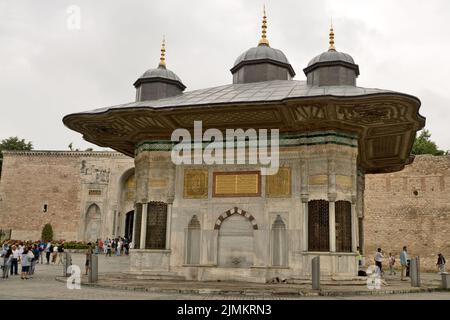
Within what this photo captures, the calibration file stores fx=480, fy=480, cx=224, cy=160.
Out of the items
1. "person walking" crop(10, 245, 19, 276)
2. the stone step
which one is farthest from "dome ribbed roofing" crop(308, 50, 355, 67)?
"person walking" crop(10, 245, 19, 276)

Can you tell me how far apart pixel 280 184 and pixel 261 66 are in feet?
18.5

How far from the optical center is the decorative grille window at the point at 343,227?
515 inches

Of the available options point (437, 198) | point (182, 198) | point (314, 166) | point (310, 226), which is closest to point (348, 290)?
point (310, 226)

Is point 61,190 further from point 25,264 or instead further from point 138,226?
point 138,226

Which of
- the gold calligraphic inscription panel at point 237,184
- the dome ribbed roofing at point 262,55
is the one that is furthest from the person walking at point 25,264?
the dome ribbed roofing at point 262,55

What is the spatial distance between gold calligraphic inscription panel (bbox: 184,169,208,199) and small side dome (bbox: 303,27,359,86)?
4453 millimetres

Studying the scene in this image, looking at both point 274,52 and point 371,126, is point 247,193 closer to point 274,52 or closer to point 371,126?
point 371,126

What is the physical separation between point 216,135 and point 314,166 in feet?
10.2

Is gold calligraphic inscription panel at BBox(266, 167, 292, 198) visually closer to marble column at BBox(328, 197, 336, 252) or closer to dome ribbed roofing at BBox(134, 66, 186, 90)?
marble column at BBox(328, 197, 336, 252)

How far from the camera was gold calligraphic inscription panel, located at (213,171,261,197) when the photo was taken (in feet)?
45.5

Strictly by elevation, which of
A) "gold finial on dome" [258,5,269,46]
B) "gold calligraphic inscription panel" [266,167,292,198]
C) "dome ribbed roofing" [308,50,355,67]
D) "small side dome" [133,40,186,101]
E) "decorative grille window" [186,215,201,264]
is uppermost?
"gold finial on dome" [258,5,269,46]

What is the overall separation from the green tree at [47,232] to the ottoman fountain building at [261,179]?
76.0ft

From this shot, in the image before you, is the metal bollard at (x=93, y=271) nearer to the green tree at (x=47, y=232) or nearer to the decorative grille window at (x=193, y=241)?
the decorative grille window at (x=193, y=241)

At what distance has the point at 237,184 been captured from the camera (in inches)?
553
